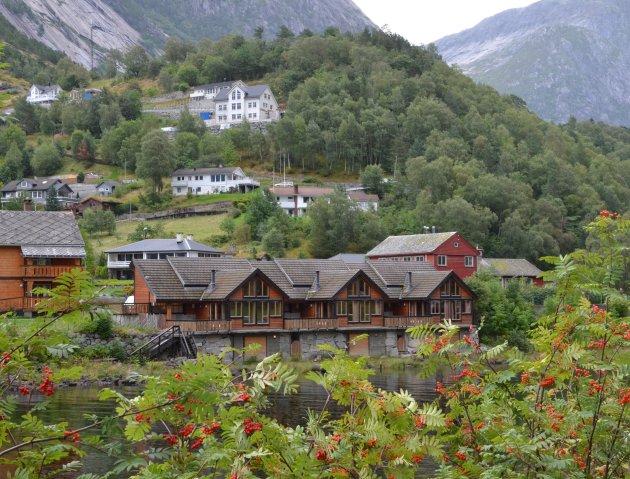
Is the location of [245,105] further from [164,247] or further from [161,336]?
[161,336]

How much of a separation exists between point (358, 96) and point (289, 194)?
46.5 meters

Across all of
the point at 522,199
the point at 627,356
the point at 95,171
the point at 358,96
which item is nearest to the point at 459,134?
the point at 358,96

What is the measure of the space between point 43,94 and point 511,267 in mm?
125159

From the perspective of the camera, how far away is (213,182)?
117 metres

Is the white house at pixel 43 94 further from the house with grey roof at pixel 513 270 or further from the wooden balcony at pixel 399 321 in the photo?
the wooden balcony at pixel 399 321

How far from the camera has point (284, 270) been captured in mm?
57750

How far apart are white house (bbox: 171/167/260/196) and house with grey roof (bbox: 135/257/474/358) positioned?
183 feet

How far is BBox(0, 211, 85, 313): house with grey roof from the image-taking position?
54.7 m

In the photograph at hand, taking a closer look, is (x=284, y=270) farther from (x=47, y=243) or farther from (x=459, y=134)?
(x=459, y=134)

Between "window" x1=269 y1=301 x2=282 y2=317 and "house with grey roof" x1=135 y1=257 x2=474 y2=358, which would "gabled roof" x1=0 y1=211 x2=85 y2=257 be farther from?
"window" x1=269 y1=301 x2=282 y2=317

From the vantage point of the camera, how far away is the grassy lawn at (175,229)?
→ 3516 inches

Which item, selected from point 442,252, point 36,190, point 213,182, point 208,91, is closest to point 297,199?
point 213,182

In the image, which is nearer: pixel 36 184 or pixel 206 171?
pixel 206 171

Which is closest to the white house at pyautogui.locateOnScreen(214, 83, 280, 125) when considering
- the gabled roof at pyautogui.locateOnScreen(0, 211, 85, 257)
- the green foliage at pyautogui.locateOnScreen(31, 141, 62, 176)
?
the green foliage at pyautogui.locateOnScreen(31, 141, 62, 176)
